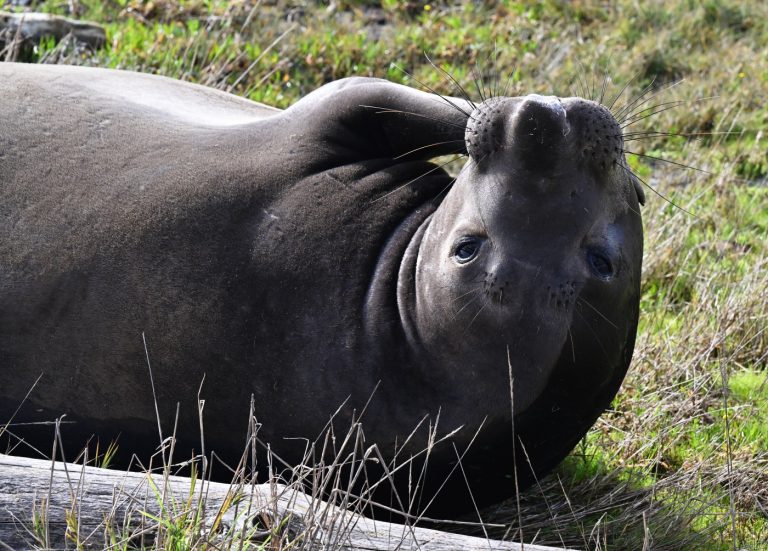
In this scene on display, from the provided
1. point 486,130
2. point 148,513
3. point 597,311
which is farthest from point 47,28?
point 148,513

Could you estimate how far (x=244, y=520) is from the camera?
2.86 m

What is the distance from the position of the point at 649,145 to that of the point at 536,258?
3.71 meters

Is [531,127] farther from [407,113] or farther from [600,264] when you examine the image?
[407,113]

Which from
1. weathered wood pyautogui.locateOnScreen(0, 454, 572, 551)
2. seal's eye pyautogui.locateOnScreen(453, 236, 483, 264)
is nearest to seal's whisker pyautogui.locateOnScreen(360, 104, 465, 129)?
seal's eye pyautogui.locateOnScreen(453, 236, 483, 264)

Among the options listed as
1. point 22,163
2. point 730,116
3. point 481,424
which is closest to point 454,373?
point 481,424

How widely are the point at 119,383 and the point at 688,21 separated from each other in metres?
5.51

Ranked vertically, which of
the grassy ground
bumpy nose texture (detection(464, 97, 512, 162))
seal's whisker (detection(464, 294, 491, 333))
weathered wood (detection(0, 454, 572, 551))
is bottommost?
the grassy ground

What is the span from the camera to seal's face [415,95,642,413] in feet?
11.6

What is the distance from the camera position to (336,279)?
390 cm

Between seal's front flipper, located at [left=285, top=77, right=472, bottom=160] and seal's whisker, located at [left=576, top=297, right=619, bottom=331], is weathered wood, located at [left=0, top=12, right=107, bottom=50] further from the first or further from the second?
seal's whisker, located at [left=576, top=297, right=619, bottom=331]

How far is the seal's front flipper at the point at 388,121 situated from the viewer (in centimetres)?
441

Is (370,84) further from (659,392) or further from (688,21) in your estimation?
(688,21)

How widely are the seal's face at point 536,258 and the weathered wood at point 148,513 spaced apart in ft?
2.23

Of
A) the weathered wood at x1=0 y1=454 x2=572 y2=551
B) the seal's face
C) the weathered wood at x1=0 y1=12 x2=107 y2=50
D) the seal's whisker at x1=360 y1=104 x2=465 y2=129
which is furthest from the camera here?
the weathered wood at x1=0 y1=12 x2=107 y2=50
